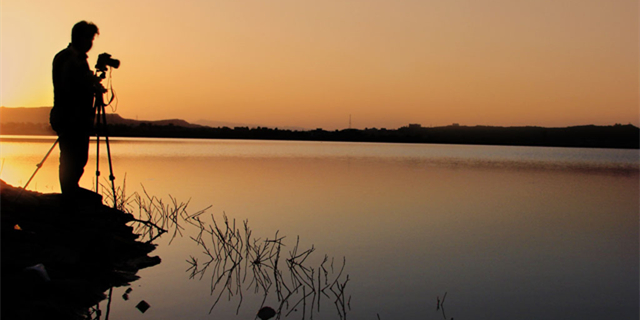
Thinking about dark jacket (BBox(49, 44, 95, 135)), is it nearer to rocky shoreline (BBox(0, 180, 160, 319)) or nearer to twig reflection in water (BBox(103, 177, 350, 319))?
rocky shoreline (BBox(0, 180, 160, 319))

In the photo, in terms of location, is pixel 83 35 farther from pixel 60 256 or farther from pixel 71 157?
pixel 60 256

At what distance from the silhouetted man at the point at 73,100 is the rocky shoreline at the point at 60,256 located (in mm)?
584

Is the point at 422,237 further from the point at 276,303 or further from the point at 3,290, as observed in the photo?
the point at 3,290

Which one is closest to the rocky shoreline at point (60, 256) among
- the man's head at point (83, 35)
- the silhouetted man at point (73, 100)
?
the silhouetted man at point (73, 100)

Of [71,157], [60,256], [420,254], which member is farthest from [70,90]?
[420,254]

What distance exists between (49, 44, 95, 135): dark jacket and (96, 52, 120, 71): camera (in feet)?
1.07

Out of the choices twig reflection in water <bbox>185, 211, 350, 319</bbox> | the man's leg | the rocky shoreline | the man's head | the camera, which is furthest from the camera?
the camera

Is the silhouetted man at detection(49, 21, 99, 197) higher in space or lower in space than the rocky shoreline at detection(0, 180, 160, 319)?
higher

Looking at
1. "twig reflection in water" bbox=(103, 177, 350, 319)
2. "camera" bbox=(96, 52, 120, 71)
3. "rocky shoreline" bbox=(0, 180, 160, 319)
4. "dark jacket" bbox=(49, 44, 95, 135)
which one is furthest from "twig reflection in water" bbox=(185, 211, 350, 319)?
"camera" bbox=(96, 52, 120, 71)

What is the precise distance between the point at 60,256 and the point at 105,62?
2989 mm

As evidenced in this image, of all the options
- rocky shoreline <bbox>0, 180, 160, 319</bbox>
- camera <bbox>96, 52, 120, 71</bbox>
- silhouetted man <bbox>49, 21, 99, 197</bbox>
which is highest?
camera <bbox>96, 52, 120, 71</bbox>

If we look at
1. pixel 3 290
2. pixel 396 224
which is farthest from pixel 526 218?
pixel 3 290

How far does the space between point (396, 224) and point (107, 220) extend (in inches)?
267

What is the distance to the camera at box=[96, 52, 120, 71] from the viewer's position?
6.79m
